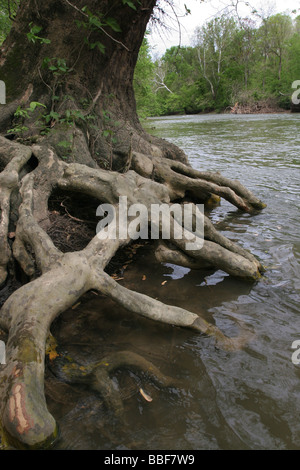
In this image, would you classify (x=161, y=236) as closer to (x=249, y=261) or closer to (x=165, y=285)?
(x=165, y=285)

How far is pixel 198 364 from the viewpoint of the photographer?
9.48 feet

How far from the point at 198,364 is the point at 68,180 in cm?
291

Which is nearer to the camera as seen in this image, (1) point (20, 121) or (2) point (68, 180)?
(2) point (68, 180)

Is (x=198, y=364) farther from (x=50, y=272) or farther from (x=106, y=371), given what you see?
(x=50, y=272)

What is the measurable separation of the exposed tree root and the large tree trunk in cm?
1

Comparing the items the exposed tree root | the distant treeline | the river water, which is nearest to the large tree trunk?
the exposed tree root

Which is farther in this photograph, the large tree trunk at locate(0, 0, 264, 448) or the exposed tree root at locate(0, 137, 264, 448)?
the large tree trunk at locate(0, 0, 264, 448)

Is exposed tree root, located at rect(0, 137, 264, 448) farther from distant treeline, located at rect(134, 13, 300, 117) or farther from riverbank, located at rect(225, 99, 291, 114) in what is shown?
riverbank, located at rect(225, 99, 291, 114)

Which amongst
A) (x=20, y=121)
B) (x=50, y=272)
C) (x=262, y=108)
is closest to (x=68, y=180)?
(x=20, y=121)

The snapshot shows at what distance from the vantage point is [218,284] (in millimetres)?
4254

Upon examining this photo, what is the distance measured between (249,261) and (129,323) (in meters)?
1.80

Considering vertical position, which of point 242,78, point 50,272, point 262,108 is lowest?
point 50,272

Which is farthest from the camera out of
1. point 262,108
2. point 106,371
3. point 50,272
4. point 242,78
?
point 242,78

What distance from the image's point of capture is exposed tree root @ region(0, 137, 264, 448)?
2.17 meters
